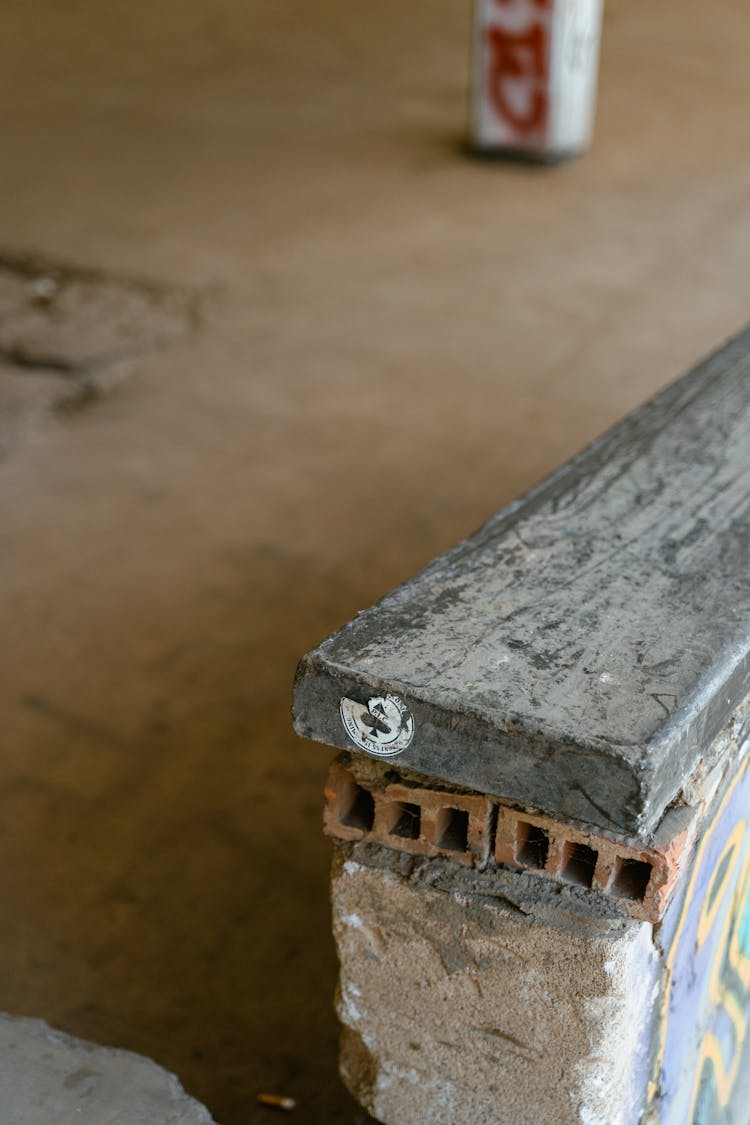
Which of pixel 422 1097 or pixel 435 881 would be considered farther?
pixel 422 1097

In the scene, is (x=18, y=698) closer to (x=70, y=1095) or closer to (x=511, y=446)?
(x=70, y=1095)

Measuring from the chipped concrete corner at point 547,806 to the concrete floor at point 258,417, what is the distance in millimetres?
753

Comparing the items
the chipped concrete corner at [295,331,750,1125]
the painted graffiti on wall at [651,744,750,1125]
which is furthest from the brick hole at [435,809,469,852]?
the painted graffiti on wall at [651,744,750,1125]

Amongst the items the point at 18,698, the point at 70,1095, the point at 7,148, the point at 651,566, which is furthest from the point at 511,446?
the point at 7,148

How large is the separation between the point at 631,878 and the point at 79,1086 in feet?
2.56

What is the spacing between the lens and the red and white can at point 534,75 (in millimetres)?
6379

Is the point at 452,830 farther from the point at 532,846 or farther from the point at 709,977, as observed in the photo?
the point at 709,977

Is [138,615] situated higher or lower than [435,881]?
lower

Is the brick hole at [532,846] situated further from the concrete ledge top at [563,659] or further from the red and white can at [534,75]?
the red and white can at [534,75]

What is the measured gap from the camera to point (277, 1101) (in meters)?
2.22

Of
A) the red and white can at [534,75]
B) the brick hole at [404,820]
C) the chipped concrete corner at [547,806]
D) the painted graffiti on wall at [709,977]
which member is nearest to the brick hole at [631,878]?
the chipped concrete corner at [547,806]

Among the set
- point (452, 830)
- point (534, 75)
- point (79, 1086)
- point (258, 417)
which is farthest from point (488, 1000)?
point (534, 75)

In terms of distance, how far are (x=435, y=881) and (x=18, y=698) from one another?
1.87 m

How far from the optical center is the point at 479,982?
1.54 metres
